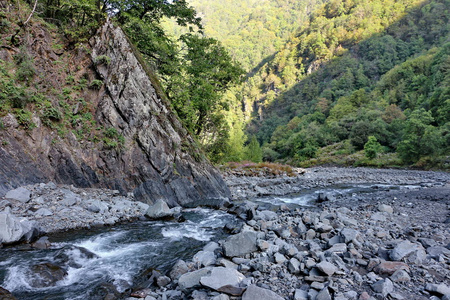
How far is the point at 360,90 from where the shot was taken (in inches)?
3204

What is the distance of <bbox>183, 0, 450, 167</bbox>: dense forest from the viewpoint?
137ft

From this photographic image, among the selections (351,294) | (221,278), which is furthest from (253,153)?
(351,294)

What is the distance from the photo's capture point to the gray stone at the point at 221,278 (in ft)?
13.9

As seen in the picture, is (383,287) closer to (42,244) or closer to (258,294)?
(258,294)

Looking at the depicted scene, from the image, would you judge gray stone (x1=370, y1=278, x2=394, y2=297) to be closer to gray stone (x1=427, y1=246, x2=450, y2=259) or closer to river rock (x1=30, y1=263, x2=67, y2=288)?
gray stone (x1=427, y1=246, x2=450, y2=259)

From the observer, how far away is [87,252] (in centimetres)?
633

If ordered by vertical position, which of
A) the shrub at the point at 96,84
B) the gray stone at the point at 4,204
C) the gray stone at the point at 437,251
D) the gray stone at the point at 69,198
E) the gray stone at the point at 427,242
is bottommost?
the gray stone at the point at 427,242

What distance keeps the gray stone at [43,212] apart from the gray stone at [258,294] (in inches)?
299

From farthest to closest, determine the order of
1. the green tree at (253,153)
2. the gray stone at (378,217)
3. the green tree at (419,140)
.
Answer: the green tree at (253,153) → the green tree at (419,140) → the gray stone at (378,217)

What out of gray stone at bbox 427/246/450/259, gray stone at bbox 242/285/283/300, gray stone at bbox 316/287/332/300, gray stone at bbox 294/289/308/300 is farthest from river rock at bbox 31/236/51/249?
gray stone at bbox 427/246/450/259

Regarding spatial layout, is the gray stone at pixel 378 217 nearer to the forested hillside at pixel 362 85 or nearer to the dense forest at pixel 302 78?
the dense forest at pixel 302 78

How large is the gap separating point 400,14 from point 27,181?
161m

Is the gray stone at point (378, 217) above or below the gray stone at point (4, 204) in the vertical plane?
below

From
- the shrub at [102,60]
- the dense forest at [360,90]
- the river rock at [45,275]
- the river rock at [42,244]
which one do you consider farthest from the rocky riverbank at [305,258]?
the dense forest at [360,90]
